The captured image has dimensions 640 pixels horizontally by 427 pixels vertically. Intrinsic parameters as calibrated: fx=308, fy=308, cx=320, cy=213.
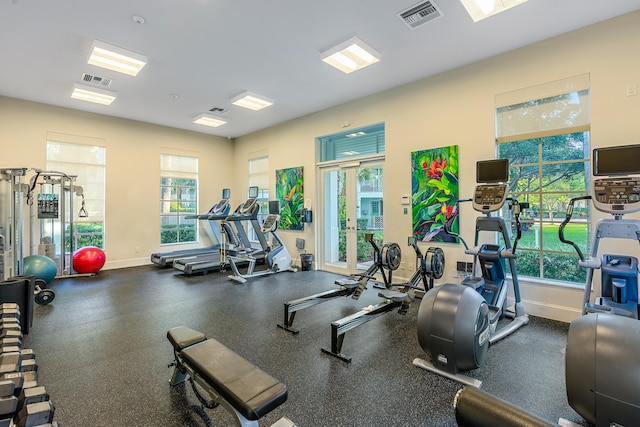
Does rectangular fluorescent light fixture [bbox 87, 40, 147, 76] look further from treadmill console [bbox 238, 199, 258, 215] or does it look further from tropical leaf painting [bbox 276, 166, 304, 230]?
tropical leaf painting [bbox 276, 166, 304, 230]

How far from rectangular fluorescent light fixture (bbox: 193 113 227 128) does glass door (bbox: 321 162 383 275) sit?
280cm

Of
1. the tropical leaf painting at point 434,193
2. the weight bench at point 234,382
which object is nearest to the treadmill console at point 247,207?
the tropical leaf painting at point 434,193

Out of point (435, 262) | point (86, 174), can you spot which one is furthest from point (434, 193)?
point (86, 174)

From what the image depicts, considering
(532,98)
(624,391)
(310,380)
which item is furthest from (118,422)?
(532,98)

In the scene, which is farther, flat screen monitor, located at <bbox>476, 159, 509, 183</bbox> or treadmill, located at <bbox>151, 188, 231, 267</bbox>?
treadmill, located at <bbox>151, 188, 231, 267</bbox>

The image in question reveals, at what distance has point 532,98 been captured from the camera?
3963 millimetres

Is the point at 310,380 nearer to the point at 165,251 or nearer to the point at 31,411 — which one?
the point at 31,411

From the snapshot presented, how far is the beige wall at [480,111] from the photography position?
3.40 m

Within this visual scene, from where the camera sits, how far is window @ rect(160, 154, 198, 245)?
25.8 ft

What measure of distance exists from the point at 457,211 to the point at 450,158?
80 cm

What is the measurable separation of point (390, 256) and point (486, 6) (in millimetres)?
3214

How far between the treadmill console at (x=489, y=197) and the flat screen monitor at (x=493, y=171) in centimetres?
12

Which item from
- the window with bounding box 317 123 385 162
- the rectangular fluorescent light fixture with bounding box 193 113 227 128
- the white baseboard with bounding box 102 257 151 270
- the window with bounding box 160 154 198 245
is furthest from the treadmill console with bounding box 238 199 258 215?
the white baseboard with bounding box 102 257 151 270

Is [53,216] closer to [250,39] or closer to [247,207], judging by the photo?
[247,207]
